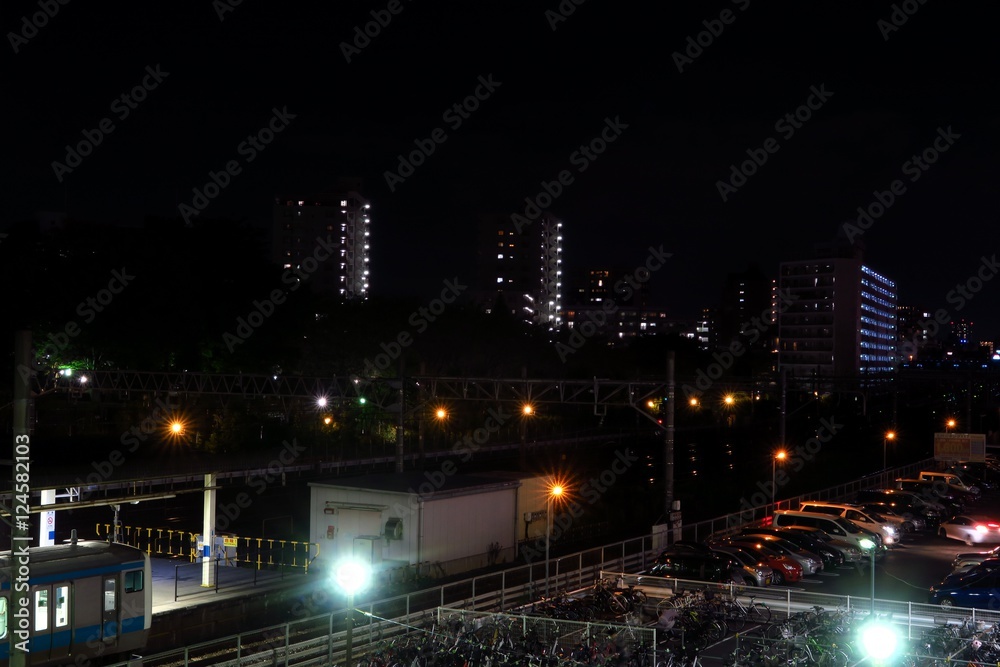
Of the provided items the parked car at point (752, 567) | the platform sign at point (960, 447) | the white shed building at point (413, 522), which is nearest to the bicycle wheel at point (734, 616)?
the parked car at point (752, 567)

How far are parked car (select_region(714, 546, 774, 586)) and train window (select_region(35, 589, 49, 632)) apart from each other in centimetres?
1382

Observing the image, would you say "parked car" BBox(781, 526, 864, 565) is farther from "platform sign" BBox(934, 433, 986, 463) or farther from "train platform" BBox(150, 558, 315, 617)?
"platform sign" BBox(934, 433, 986, 463)

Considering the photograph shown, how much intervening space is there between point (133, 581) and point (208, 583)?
203 inches

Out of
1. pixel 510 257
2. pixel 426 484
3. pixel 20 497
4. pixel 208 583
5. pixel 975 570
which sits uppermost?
pixel 510 257

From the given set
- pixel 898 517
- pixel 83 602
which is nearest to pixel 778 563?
pixel 898 517

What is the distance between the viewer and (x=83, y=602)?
1599 cm

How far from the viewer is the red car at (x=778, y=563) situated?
867 inches

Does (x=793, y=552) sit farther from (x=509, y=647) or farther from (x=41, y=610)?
(x=41, y=610)

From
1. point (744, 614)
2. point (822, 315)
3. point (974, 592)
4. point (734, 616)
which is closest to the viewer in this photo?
point (734, 616)

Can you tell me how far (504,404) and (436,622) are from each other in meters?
52.3

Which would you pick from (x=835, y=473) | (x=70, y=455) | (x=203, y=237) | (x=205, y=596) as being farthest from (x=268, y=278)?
(x=205, y=596)

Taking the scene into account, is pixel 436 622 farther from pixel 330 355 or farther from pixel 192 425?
pixel 330 355

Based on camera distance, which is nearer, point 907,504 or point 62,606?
point 62,606

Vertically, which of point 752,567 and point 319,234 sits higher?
point 319,234
